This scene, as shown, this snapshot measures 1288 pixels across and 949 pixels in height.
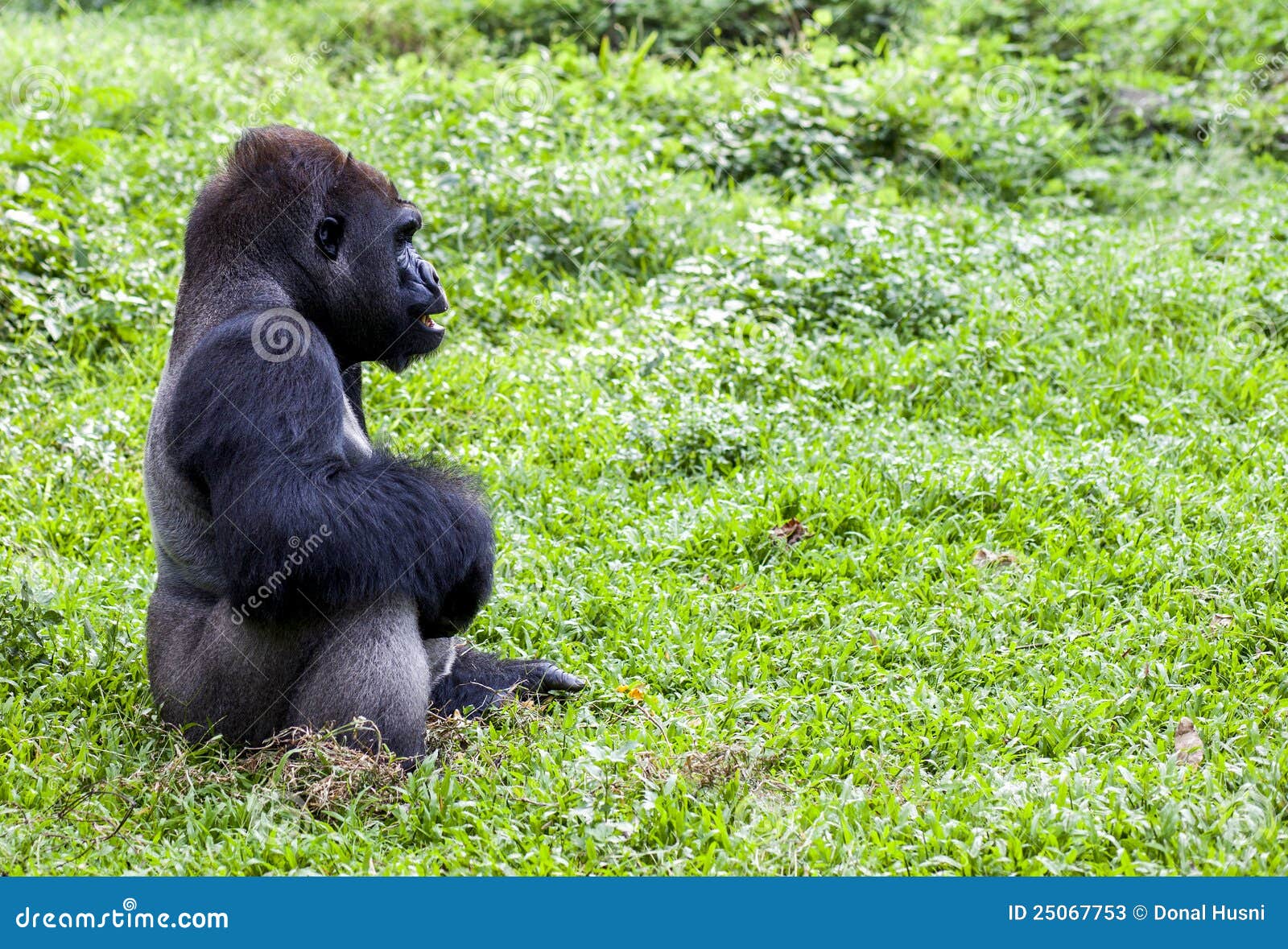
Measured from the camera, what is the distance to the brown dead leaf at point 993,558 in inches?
192

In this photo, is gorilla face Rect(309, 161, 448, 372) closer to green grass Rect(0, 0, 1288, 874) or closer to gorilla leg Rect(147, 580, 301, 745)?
green grass Rect(0, 0, 1288, 874)

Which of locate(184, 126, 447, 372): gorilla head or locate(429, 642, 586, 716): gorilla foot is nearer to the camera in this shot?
locate(184, 126, 447, 372): gorilla head

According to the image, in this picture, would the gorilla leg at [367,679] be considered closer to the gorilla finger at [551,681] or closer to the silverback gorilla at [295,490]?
the silverback gorilla at [295,490]

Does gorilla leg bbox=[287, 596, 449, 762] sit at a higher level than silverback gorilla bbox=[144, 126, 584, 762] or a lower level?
lower

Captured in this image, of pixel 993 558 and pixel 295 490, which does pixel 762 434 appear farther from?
pixel 295 490

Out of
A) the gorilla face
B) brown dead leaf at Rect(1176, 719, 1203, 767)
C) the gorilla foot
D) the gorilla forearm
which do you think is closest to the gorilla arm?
the gorilla forearm

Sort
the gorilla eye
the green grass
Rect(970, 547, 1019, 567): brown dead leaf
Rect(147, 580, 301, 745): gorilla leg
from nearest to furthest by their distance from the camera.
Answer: the green grass < Rect(147, 580, 301, 745): gorilla leg < the gorilla eye < Rect(970, 547, 1019, 567): brown dead leaf

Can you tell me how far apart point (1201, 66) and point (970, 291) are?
4.07 metres

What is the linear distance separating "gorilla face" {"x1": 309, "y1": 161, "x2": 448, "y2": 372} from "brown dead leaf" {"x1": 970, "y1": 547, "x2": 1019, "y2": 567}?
7.00ft

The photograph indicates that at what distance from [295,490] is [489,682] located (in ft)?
3.77

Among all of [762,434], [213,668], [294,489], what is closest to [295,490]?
[294,489]

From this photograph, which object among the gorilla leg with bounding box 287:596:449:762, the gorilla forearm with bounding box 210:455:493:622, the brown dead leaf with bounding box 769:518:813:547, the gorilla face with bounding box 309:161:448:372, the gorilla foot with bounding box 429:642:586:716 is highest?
the gorilla face with bounding box 309:161:448:372

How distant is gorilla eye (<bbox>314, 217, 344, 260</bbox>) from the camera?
3.81m

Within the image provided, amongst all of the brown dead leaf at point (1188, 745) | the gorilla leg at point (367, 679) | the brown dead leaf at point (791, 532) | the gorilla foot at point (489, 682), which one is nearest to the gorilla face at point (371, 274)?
the gorilla leg at point (367, 679)
